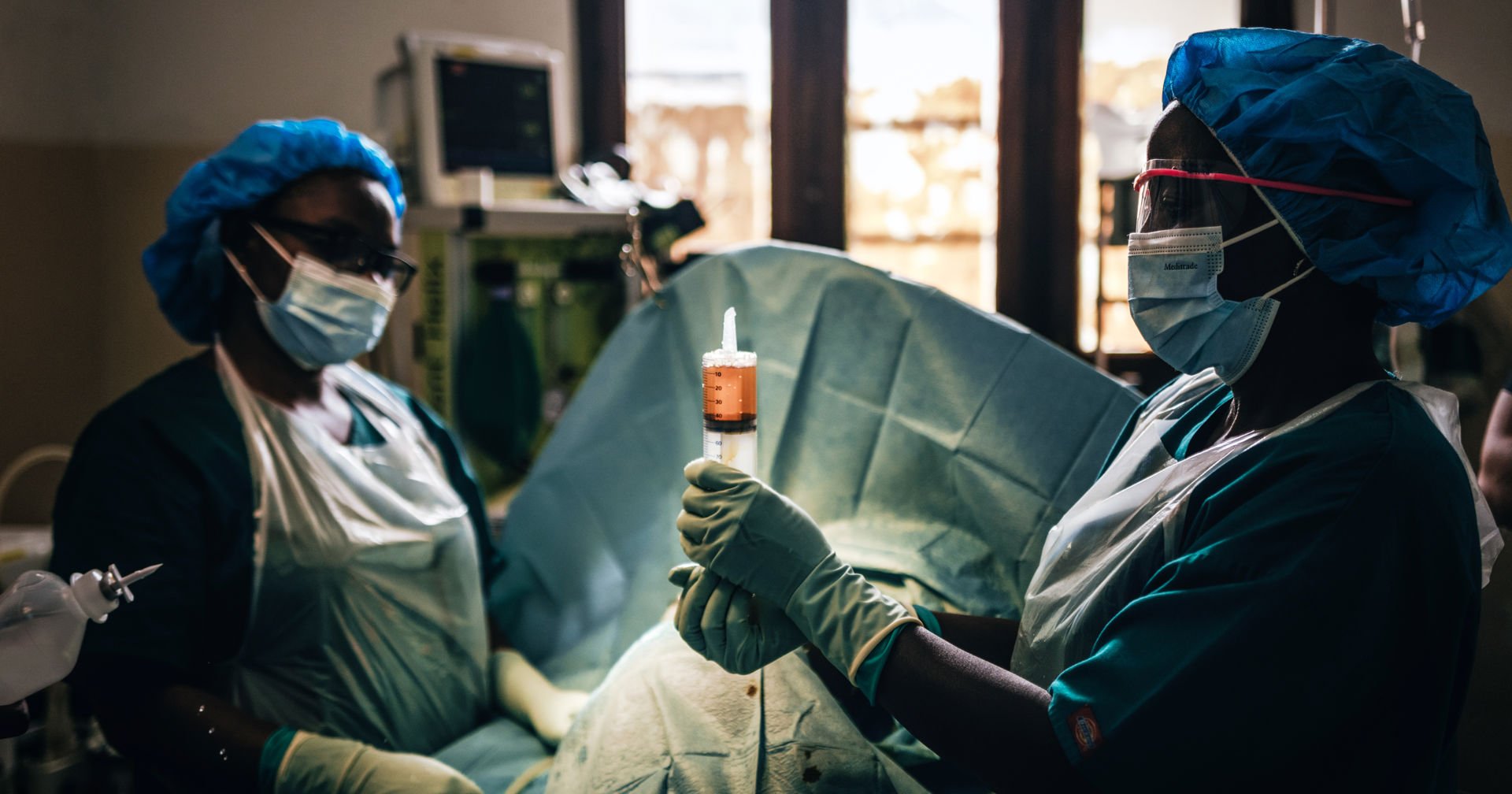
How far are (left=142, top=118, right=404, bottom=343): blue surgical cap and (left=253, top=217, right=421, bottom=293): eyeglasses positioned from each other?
0.06m

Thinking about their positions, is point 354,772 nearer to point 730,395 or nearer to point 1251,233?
point 730,395

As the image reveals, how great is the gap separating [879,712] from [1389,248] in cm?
74

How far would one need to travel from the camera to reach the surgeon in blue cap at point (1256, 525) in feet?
2.53

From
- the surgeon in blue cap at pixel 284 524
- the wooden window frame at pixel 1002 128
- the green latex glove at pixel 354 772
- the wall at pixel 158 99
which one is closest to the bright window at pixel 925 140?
the wooden window frame at pixel 1002 128

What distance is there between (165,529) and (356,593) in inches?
10.1

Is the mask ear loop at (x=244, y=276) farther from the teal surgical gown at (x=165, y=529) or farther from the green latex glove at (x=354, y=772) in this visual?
the green latex glove at (x=354, y=772)

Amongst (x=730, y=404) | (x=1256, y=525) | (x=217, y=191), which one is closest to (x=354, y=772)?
(x=730, y=404)

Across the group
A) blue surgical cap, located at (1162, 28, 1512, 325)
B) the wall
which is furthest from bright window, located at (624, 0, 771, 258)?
blue surgical cap, located at (1162, 28, 1512, 325)

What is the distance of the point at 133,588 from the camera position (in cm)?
121

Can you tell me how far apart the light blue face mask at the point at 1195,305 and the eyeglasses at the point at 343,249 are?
1.10 m

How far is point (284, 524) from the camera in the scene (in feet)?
4.40

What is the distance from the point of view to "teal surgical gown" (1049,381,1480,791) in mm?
760

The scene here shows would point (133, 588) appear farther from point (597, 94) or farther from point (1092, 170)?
point (1092, 170)

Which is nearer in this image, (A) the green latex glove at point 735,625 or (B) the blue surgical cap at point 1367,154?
(B) the blue surgical cap at point 1367,154
